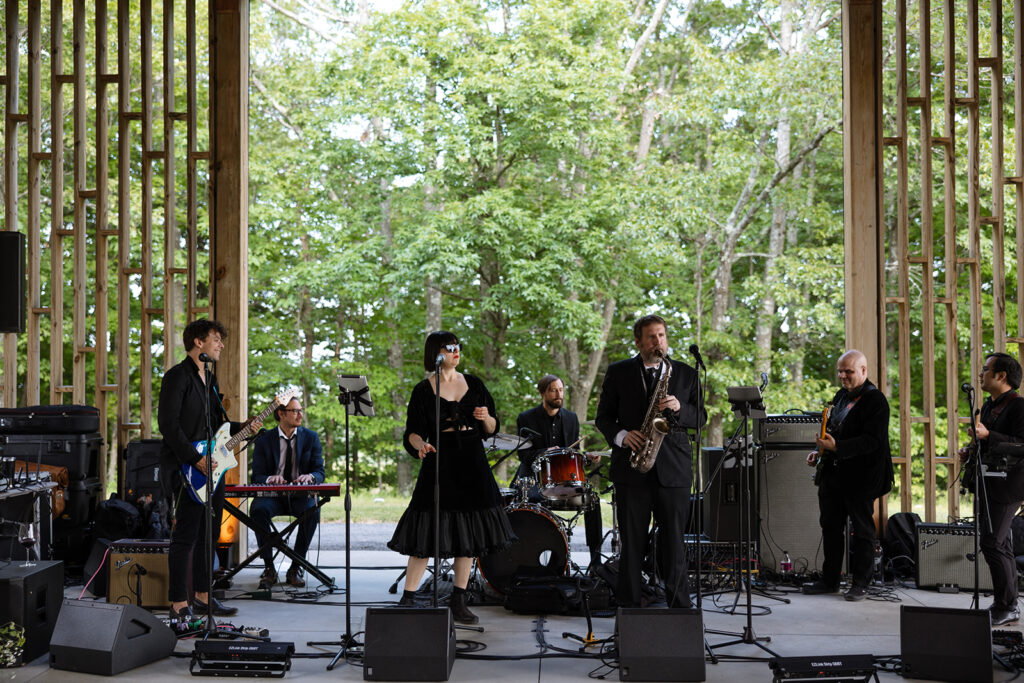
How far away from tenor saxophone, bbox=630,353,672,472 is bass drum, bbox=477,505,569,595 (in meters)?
1.62

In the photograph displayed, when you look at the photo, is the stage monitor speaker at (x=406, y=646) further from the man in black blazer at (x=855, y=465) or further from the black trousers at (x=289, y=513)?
the man in black blazer at (x=855, y=465)

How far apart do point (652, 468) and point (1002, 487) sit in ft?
7.24

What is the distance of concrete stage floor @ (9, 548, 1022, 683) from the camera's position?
4.77 metres

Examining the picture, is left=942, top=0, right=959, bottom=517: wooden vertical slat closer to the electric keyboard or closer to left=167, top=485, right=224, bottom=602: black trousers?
the electric keyboard

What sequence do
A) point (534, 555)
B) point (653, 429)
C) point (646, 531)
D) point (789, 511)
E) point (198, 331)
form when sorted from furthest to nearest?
point (789, 511)
point (534, 555)
point (198, 331)
point (646, 531)
point (653, 429)

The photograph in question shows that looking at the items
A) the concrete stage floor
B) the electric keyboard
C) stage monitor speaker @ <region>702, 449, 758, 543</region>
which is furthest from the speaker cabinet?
stage monitor speaker @ <region>702, 449, 758, 543</region>

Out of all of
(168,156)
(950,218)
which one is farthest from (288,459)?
(950,218)

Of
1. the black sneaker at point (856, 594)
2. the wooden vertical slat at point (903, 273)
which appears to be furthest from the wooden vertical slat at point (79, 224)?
the wooden vertical slat at point (903, 273)

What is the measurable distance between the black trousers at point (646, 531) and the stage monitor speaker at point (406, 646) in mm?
1205

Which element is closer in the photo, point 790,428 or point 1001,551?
point 1001,551

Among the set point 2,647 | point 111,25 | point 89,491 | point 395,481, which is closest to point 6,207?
point 89,491

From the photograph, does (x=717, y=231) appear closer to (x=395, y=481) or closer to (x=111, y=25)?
(x=395, y=481)

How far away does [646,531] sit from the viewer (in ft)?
17.8

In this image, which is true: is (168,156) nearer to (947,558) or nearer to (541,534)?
(541,534)
